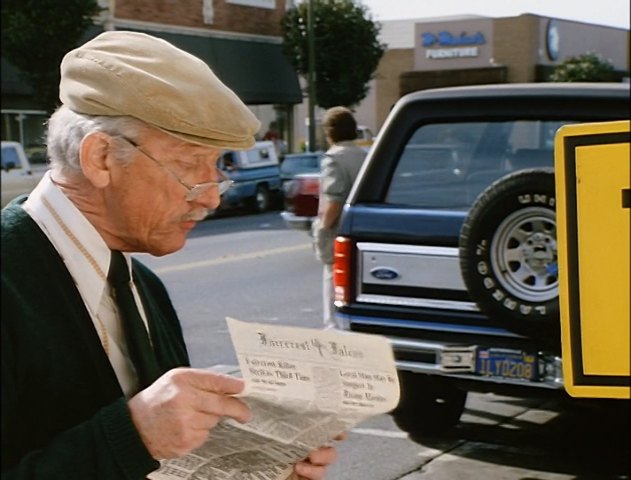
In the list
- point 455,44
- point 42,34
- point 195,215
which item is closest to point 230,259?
point 42,34

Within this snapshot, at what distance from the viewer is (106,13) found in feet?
83.4

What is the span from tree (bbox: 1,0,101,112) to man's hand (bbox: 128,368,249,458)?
20476 millimetres

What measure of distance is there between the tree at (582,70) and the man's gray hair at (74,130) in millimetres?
34456

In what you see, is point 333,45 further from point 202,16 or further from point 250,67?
point 202,16

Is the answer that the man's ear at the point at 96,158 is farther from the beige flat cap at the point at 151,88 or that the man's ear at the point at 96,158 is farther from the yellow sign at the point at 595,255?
the yellow sign at the point at 595,255

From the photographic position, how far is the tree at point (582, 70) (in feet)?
117

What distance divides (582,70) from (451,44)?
7.05 m

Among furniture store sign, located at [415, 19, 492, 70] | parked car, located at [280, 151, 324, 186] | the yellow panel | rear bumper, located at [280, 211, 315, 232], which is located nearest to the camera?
the yellow panel

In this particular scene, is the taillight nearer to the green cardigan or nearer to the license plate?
the license plate

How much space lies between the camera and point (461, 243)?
4.88 m

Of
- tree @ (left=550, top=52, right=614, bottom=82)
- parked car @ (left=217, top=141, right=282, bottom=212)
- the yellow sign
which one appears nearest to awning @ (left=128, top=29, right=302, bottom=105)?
parked car @ (left=217, top=141, right=282, bottom=212)

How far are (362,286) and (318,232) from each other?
185 cm

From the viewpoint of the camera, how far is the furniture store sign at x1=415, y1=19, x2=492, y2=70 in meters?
40.9

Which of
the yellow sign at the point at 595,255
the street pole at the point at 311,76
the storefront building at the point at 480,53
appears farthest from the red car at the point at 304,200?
the storefront building at the point at 480,53
